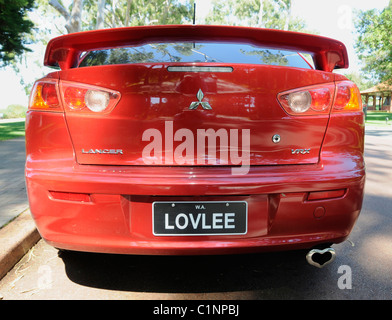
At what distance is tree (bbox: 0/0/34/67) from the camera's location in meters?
10.6

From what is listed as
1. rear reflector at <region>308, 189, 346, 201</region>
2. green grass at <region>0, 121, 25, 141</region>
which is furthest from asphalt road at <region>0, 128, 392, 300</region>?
green grass at <region>0, 121, 25, 141</region>

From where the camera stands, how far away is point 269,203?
1.79 metres

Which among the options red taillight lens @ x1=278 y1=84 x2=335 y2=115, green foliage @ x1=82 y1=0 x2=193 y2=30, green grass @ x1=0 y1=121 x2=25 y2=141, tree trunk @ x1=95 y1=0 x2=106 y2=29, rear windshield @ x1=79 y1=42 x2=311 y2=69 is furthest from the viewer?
green foliage @ x1=82 y1=0 x2=193 y2=30

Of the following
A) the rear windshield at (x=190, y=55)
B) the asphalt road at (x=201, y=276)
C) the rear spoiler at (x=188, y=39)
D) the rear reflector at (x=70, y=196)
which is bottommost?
the asphalt road at (x=201, y=276)

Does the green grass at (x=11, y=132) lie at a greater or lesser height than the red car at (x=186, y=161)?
lesser

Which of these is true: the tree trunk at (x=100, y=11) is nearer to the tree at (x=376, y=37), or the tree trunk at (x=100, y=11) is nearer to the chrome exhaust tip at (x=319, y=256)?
the chrome exhaust tip at (x=319, y=256)

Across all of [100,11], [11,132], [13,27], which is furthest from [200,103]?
[100,11]

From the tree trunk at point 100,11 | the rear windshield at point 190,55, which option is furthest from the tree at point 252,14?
the rear windshield at point 190,55

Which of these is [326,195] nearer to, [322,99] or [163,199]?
[322,99]

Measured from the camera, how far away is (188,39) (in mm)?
2049

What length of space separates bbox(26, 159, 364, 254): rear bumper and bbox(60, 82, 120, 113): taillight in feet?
1.01

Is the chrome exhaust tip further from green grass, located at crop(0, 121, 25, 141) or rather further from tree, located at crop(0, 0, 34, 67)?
tree, located at crop(0, 0, 34, 67)

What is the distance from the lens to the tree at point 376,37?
2442 cm

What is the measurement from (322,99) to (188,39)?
821 millimetres
